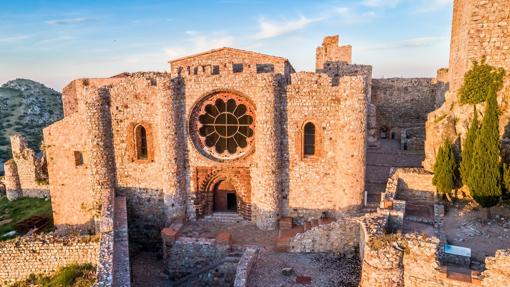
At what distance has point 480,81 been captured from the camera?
16.6 m

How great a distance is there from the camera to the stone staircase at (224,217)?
709 inches

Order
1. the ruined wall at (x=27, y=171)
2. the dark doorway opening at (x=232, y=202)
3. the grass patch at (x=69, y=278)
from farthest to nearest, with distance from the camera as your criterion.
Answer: the ruined wall at (x=27, y=171) → the dark doorway opening at (x=232, y=202) → the grass patch at (x=69, y=278)

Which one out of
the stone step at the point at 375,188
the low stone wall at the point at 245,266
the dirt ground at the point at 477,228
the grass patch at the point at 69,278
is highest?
the stone step at the point at 375,188

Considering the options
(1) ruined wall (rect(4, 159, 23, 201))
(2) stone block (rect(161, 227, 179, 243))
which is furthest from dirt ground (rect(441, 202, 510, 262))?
(1) ruined wall (rect(4, 159, 23, 201))

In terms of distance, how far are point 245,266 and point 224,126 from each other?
280 inches

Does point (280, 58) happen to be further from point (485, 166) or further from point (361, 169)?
point (485, 166)

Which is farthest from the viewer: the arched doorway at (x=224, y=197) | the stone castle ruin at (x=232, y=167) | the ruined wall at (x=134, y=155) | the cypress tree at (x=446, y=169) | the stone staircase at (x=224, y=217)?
the arched doorway at (x=224, y=197)

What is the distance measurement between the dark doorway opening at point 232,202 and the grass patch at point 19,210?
521 inches

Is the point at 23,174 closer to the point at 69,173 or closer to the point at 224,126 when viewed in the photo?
the point at 69,173

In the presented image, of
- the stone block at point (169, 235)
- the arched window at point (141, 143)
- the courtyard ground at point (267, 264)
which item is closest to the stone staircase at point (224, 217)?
the courtyard ground at point (267, 264)

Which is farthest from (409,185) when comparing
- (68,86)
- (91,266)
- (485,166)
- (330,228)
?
(68,86)

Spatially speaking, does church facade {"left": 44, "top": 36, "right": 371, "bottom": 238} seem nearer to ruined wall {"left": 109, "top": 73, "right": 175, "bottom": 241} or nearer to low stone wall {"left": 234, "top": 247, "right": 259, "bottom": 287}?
ruined wall {"left": 109, "top": 73, "right": 175, "bottom": 241}

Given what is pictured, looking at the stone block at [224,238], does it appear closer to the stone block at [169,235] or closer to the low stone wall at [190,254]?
the low stone wall at [190,254]

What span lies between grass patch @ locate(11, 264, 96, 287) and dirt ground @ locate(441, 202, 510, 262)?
13087mm
